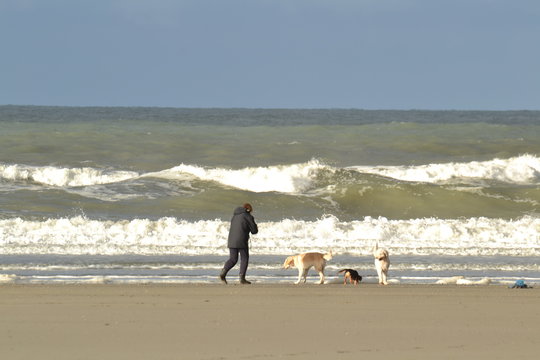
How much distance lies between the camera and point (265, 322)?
943 cm

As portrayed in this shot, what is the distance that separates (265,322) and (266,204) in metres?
15.7

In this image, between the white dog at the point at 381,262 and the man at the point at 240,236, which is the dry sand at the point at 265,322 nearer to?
the white dog at the point at 381,262

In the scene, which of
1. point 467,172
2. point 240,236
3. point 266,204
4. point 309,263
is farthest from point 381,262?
point 467,172

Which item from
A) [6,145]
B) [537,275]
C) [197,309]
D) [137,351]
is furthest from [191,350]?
[6,145]

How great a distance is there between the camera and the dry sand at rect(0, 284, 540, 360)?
807 centimetres

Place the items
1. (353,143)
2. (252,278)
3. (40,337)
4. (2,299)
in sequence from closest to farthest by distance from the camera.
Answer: (40,337) → (2,299) → (252,278) → (353,143)

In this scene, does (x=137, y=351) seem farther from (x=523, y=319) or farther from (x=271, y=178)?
(x=271, y=178)

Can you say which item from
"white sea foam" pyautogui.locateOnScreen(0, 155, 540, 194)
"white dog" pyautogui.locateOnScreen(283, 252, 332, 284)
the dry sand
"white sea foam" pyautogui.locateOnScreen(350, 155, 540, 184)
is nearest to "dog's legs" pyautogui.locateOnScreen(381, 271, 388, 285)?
the dry sand

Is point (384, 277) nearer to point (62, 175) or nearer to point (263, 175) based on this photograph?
point (263, 175)

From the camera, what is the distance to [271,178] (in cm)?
3002

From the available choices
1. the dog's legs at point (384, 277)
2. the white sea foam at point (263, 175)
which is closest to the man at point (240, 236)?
the dog's legs at point (384, 277)

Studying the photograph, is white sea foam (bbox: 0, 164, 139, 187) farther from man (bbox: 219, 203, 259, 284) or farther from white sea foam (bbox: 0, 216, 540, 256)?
man (bbox: 219, 203, 259, 284)

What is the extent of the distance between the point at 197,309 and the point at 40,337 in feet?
7.03

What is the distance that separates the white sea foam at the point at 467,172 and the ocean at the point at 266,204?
0.07 m
